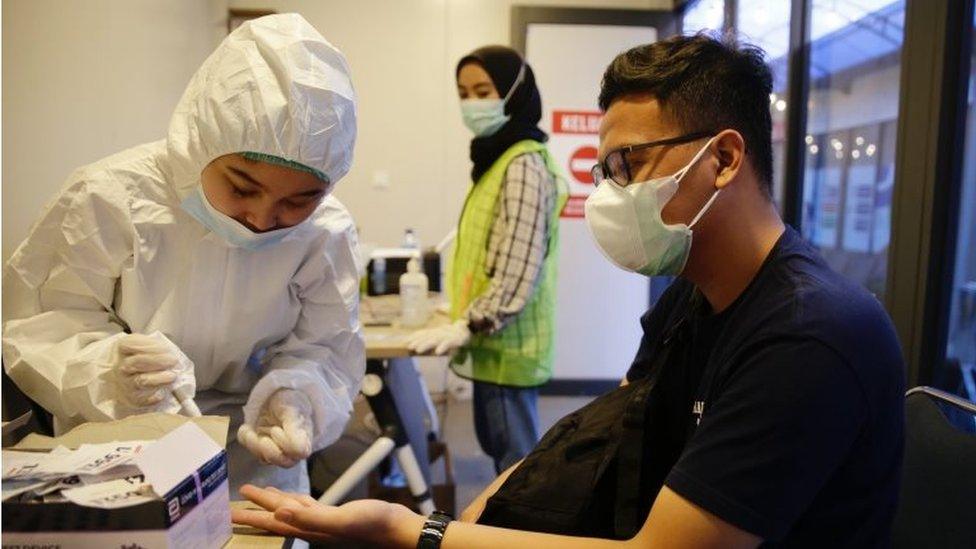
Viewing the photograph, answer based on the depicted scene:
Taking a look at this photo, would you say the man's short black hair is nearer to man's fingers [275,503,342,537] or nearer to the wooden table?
man's fingers [275,503,342,537]

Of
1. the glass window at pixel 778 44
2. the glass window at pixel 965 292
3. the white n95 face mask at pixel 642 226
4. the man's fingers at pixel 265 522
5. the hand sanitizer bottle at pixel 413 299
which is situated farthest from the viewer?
the glass window at pixel 778 44

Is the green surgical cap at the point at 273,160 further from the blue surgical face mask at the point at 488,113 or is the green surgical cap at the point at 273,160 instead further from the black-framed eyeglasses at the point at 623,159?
the blue surgical face mask at the point at 488,113

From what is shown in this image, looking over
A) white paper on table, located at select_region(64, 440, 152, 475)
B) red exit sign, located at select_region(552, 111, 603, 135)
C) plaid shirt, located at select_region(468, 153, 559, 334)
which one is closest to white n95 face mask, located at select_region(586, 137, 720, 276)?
white paper on table, located at select_region(64, 440, 152, 475)

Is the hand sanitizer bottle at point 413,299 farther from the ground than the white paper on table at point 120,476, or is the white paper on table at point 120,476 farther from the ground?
the white paper on table at point 120,476

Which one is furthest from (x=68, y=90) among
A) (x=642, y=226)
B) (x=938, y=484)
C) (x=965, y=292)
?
(x=965, y=292)

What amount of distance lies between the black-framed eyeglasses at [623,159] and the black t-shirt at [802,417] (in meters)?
0.20

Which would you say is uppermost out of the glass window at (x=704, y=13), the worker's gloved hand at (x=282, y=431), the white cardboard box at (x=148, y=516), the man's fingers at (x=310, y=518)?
the glass window at (x=704, y=13)

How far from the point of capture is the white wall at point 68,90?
129 centimetres

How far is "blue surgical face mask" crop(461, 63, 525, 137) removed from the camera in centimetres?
210

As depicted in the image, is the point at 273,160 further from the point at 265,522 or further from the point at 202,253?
the point at 265,522

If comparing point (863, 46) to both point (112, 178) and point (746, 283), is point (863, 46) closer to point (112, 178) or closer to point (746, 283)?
point (746, 283)

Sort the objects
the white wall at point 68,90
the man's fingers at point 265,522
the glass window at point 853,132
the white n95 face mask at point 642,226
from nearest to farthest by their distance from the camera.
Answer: the man's fingers at point 265,522 < the white n95 face mask at point 642,226 < the white wall at point 68,90 < the glass window at point 853,132

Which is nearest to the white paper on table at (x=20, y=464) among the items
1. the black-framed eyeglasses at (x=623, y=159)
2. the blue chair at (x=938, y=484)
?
the black-framed eyeglasses at (x=623, y=159)

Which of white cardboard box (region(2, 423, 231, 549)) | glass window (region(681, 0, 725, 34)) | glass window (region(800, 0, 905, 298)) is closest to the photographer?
white cardboard box (region(2, 423, 231, 549))
